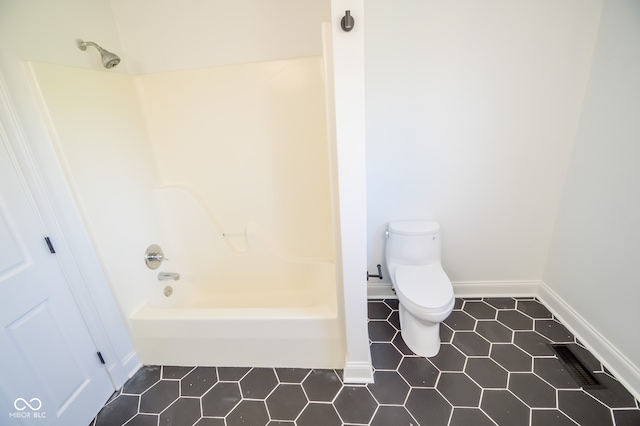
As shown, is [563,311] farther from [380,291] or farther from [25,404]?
[25,404]

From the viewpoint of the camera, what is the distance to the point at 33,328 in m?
1.14

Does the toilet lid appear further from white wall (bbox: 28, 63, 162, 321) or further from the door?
the door

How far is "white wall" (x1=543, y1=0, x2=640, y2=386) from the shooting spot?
1262 mm

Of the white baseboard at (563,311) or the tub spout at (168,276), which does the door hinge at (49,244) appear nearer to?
the tub spout at (168,276)

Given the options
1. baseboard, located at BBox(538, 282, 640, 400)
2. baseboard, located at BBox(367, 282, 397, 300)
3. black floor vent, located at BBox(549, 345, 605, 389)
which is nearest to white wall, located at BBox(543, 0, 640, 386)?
baseboard, located at BBox(538, 282, 640, 400)

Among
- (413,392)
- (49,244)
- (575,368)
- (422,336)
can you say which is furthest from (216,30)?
(575,368)

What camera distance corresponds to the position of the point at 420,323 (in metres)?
1.54

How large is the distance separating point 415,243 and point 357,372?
2.87 feet

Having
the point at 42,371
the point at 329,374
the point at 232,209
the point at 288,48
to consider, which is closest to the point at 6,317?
the point at 42,371

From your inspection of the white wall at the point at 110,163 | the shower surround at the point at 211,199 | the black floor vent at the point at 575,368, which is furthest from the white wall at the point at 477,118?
the white wall at the point at 110,163

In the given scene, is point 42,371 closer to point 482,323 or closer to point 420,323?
point 420,323

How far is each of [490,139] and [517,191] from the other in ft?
1.37

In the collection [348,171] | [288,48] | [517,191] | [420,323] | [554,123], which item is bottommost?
[420,323]

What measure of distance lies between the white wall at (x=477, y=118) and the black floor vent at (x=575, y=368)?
54cm
